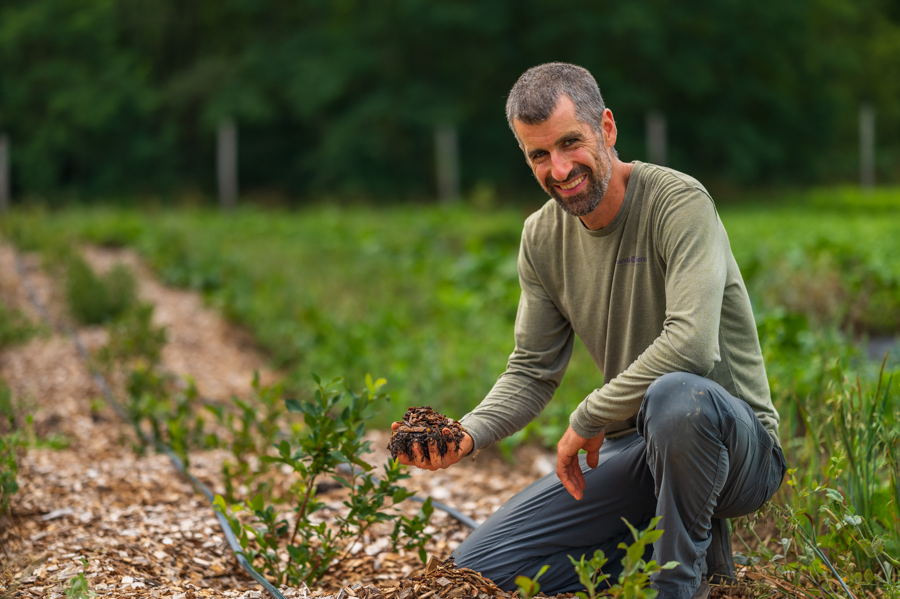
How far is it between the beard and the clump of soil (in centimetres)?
61

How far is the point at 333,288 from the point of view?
6.42 meters

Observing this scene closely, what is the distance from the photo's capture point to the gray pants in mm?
1720

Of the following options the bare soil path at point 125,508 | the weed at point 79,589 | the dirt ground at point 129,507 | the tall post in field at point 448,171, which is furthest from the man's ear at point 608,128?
the tall post in field at point 448,171

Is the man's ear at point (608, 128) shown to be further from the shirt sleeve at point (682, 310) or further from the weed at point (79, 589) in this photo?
the weed at point (79, 589)

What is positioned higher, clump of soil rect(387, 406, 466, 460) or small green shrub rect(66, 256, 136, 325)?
clump of soil rect(387, 406, 466, 460)

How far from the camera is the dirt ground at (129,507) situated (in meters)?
2.06

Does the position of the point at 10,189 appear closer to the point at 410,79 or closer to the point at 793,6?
the point at 410,79

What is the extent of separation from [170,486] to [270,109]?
16.6m

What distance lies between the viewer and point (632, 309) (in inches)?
78.2

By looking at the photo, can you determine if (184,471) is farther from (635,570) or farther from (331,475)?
(635,570)

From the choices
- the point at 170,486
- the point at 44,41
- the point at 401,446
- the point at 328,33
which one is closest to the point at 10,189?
the point at 44,41

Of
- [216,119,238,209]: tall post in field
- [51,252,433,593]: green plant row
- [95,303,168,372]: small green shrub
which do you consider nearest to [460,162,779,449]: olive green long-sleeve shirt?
[51,252,433,593]: green plant row

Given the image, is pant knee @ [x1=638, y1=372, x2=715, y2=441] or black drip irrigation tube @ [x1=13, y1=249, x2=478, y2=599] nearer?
pant knee @ [x1=638, y1=372, x2=715, y2=441]

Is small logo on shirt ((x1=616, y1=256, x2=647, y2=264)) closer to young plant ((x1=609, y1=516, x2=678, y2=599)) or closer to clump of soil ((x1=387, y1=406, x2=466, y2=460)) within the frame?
clump of soil ((x1=387, y1=406, x2=466, y2=460))
